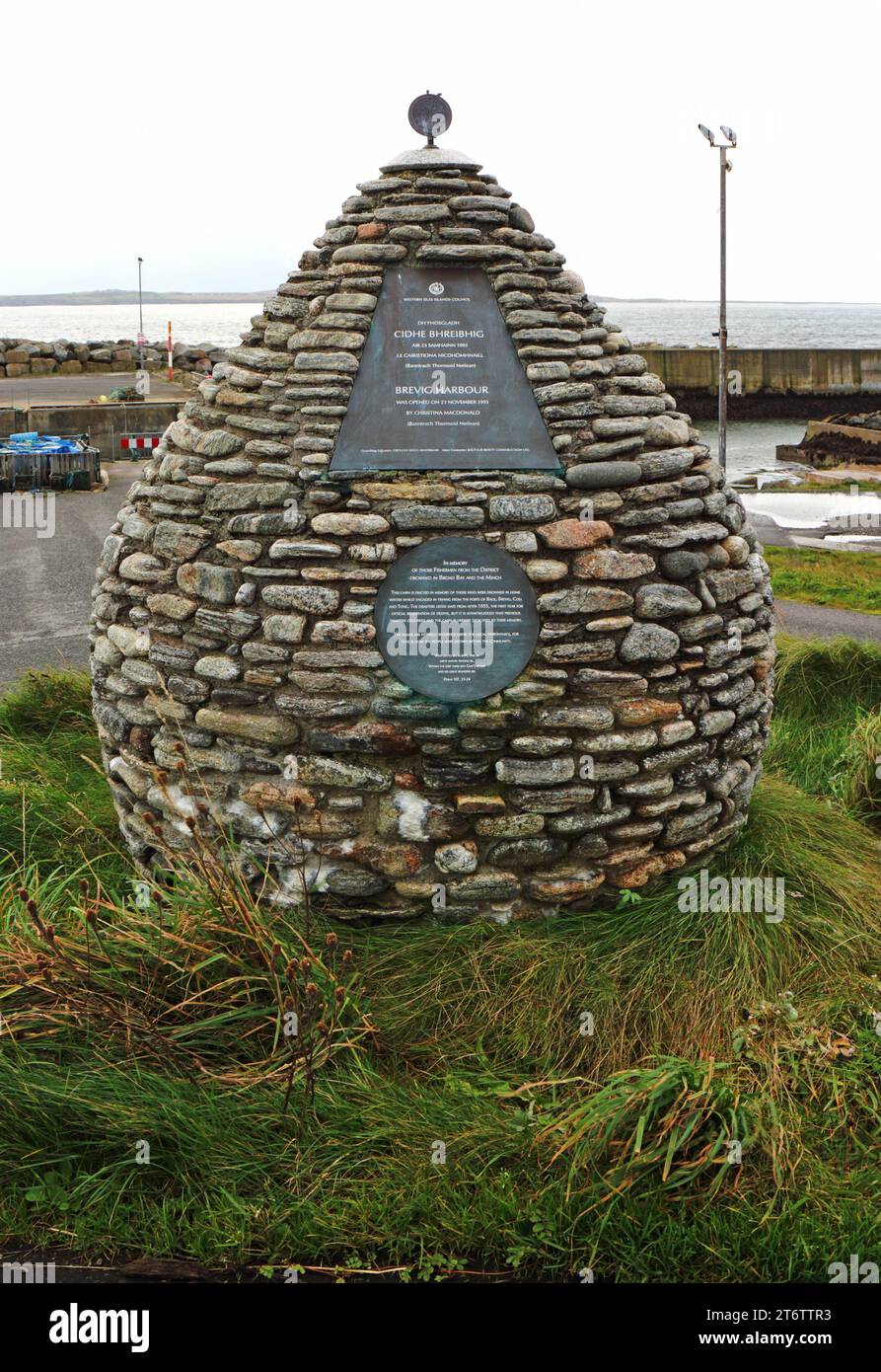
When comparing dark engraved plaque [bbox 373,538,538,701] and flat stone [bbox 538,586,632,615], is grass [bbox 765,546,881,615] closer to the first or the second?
flat stone [bbox 538,586,632,615]

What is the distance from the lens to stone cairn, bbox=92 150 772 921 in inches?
177

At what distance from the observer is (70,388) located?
32.5 metres

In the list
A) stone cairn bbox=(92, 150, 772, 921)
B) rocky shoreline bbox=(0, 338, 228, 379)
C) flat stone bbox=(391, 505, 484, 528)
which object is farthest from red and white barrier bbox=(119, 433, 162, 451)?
flat stone bbox=(391, 505, 484, 528)

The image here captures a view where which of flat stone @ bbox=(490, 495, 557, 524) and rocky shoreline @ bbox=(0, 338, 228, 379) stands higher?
rocky shoreline @ bbox=(0, 338, 228, 379)

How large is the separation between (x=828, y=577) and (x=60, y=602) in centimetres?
883

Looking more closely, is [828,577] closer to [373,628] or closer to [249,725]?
[373,628]

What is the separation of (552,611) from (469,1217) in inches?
86.8

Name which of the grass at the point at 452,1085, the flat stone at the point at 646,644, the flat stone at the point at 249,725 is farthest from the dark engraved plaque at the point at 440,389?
the grass at the point at 452,1085

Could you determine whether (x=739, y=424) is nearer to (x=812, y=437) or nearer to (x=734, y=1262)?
(x=812, y=437)

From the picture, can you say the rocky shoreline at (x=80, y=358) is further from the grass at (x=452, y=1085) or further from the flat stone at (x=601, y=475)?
the grass at (x=452, y=1085)

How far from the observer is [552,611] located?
4496mm

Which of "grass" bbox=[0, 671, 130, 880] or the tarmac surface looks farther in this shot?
the tarmac surface

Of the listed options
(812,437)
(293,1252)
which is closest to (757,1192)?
(293,1252)

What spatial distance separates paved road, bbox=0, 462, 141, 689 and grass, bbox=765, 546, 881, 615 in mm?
7534
